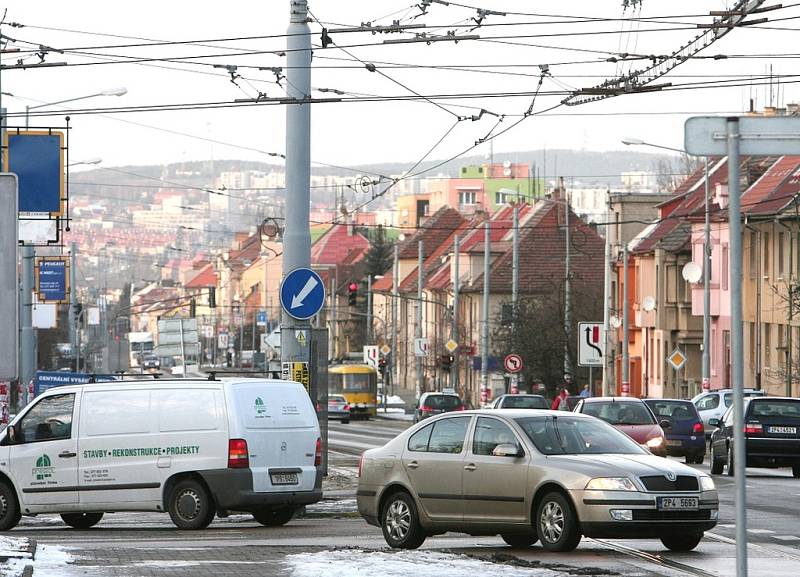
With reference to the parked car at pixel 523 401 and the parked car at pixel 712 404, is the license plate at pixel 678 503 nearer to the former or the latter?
the parked car at pixel 523 401

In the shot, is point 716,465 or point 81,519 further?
point 716,465

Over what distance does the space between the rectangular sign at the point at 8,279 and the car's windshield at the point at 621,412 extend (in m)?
20.5

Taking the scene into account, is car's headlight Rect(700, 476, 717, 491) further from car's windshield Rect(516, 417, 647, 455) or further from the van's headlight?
the van's headlight

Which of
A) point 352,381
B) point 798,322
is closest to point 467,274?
point 352,381

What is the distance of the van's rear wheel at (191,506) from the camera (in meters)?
19.8

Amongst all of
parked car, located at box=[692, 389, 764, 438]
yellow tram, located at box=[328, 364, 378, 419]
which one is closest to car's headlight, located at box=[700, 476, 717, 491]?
parked car, located at box=[692, 389, 764, 438]

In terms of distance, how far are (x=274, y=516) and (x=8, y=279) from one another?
1026cm

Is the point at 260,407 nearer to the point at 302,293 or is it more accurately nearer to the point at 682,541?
the point at 302,293

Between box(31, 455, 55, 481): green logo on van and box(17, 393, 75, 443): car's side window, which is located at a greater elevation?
Result: box(17, 393, 75, 443): car's side window

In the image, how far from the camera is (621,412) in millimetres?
31188

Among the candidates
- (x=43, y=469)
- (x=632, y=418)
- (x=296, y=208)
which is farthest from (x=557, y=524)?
(x=632, y=418)

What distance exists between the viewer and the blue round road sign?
22844 mm

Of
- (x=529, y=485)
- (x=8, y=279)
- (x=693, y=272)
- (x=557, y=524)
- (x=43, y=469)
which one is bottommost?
(x=557, y=524)

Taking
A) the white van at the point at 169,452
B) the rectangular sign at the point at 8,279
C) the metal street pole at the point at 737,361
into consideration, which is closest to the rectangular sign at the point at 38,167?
the white van at the point at 169,452
